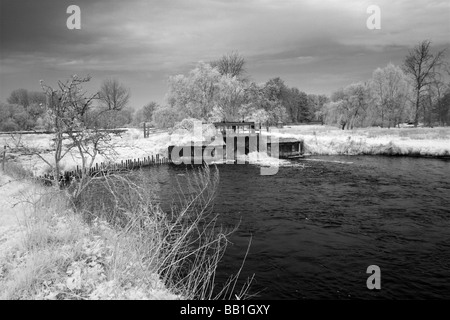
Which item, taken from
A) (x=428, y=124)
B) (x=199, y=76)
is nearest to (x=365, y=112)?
(x=428, y=124)

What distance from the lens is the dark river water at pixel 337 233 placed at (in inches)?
348

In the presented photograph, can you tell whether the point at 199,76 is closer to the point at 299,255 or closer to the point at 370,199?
the point at 370,199

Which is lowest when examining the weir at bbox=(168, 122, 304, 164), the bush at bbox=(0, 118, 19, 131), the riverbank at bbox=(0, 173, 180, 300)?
the riverbank at bbox=(0, 173, 180, 300)

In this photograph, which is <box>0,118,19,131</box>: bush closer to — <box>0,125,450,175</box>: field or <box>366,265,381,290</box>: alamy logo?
<box>0,125,450,175</box>: field

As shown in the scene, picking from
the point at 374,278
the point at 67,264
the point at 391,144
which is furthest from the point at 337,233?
the point at 391,144

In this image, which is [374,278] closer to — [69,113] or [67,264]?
[67,264]

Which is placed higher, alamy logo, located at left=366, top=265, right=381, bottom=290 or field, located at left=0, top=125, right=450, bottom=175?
field, located at left=0, top=125, right=450, bottom=175

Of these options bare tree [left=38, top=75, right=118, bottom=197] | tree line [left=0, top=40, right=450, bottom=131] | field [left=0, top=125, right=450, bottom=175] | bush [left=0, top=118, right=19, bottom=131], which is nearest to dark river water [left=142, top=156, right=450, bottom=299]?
bare tree [left=38, top=75, right=118, bottom=197]

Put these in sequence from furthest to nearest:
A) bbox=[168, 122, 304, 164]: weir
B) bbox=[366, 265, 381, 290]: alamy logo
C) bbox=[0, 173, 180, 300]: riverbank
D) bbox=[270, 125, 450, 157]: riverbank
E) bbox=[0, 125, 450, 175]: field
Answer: bbox=[270, 125, 450, 157]: riverbank < bbox=[0, 125, 450, 175]: field < bbox=[168, 122, 304, 164]: weir < bbox=[366, 265, 381, 290]: alamy logo < bbox=[0, 173, 180, 300]: riverbank

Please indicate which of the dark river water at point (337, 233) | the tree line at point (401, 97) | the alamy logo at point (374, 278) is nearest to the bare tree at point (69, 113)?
the dark river water at point (337, 233)

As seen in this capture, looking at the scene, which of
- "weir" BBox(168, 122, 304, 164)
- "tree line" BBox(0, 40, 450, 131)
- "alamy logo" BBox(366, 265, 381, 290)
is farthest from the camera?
"tree line" BBox(0, 40, 450, 131)

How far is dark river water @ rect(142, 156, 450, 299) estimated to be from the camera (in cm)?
885

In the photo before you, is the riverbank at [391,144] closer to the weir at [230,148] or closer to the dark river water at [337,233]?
the weir at [230,148]
